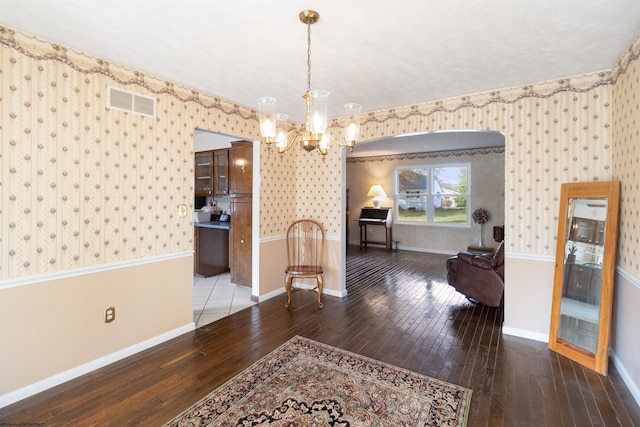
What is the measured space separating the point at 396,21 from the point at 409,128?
1.90 meters

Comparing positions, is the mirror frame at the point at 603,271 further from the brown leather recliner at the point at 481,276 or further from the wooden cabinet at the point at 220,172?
the wooden cabinet at the point at 220,172

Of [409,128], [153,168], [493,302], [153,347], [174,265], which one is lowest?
[153,347]

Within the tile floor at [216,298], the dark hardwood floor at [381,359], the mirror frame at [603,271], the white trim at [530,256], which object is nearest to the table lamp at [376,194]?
the dark hardwood floor at [381,359]

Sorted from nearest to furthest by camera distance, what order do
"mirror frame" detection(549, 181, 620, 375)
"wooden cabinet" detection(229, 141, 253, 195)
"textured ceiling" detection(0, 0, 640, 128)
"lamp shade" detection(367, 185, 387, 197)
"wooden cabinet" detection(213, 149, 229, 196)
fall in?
"textured ceiling" detection(0, 0, 640, 128), "mirror frame" detection(549, 181, 620, 375), "wooden cabinet" detection(229, 141, 253, 195), "wooden cabinet" detection(213, 149, 229, 196), "lamp shade" detection(367, 185, 387, 197)

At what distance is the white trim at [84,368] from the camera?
2121mm

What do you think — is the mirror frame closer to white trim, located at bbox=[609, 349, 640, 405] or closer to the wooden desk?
white trim, located at bbox=[609, 349, 640, 405]

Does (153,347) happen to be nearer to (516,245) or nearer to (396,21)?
(396,21)

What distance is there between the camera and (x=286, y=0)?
1818 millimetres

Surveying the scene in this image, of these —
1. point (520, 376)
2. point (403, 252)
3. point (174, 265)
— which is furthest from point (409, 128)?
point (403, 252)

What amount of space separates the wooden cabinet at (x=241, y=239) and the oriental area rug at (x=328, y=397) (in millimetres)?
2186

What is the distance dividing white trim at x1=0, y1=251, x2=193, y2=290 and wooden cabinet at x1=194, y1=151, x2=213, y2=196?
259cm

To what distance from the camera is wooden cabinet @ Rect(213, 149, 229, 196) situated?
512cm

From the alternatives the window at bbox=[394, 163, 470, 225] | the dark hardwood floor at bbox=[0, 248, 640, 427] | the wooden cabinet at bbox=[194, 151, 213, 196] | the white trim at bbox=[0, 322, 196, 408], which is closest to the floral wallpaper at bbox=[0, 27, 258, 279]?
the white trim at bbox=[0, 322, 196, 408]

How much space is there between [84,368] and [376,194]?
7.02 m
